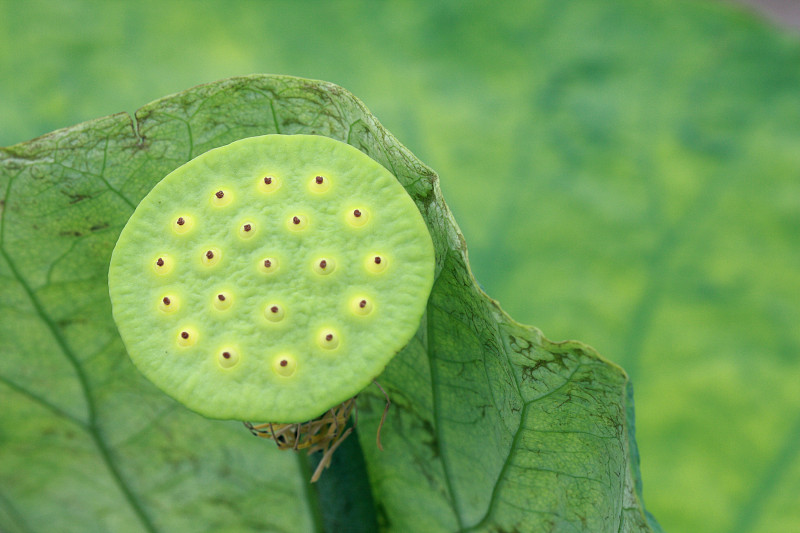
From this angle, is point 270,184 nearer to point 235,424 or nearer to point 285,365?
point 285,365

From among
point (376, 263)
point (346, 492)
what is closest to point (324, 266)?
point (376, 263)

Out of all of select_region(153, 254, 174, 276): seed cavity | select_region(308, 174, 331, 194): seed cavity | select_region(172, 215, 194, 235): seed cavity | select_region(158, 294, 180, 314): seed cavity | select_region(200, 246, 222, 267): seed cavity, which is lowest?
select_region(158, 294, 180, 314): seed cavity

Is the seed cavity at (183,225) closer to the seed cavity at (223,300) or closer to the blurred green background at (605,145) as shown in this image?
the seed cavity at (223,300)

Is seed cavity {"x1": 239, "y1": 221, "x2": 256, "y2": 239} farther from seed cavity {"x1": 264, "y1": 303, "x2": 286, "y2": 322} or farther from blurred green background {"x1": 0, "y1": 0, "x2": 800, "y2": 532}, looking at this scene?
blurred green background {"x1": 0, "y1": 0, "x2": 800, "y2": 532}

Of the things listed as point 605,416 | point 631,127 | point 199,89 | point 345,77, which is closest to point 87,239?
point 199,89

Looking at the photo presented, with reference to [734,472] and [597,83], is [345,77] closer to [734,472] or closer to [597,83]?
[597,83]

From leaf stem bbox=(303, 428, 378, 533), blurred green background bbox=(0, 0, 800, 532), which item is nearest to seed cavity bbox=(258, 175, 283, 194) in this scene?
leaf stem bbox=(303, 428, 378, 533)

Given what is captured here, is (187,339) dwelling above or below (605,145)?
below
